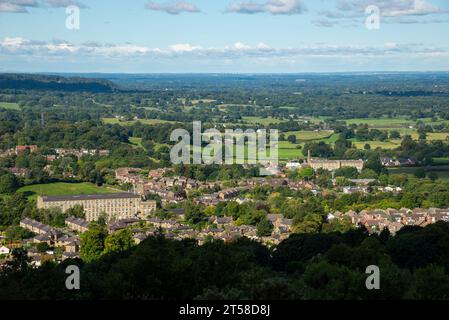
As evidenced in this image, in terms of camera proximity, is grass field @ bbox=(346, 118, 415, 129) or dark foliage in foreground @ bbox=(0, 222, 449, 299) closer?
dark foliage in foreground @ bbox=(0, 222, 449, 299)

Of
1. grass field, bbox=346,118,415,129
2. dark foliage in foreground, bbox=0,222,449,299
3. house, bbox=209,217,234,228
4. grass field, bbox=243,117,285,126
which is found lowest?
house, bbox=209,217,234,228

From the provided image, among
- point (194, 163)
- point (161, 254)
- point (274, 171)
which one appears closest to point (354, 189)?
point (274, 171)

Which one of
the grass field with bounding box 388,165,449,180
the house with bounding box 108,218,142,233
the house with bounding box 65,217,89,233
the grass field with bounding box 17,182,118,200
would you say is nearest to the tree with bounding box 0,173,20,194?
the grass field with bounding box 17,182,118,200

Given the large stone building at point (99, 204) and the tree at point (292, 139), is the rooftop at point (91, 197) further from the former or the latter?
the tree at point (292, 139)

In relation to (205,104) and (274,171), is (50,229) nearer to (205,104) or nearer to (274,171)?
(274,171)

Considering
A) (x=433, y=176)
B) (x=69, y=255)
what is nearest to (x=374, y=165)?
(x=433, y=176)

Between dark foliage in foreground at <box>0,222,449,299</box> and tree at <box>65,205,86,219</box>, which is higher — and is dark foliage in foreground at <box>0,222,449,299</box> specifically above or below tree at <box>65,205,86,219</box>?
above

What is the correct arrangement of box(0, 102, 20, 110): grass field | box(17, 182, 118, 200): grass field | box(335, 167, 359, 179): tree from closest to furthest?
box(17, 182, 118, 200): grass field < box(335, 167, 359, 179): tree < box(0, 102, 20, 110): grass field

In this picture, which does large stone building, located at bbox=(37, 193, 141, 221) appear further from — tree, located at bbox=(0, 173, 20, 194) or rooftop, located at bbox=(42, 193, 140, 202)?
tree, located at bbox=(0, 173, 20, 194)

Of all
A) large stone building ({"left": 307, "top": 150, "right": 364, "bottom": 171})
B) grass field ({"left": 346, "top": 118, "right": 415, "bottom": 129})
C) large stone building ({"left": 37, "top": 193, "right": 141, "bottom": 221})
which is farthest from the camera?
grass field ({"left": 346, "top": 118, "right": 415, "bottom": 129})
